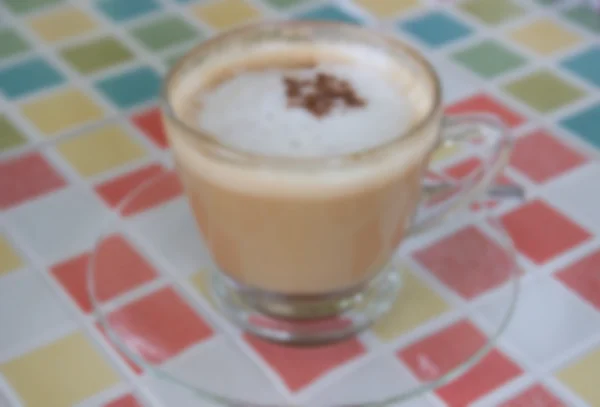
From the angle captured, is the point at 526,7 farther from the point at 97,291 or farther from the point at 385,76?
the point at 97,291

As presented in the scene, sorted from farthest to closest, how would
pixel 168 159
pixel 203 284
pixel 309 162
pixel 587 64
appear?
pixel 587 64, pixel 168 159, pixel 203 284, pixel 309 162

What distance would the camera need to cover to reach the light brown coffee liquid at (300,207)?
0.41 m

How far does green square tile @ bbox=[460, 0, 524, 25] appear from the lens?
774 mm

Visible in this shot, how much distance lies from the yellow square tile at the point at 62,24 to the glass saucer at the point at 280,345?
26 centimetres

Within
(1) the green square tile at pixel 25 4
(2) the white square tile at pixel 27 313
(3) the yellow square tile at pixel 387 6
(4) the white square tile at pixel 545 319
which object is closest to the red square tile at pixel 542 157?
(4) the white square tile at pixel 545 319

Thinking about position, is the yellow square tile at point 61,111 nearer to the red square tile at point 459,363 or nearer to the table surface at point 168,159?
the table surface at point 168,159

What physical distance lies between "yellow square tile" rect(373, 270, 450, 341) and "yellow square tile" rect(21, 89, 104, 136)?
28cm

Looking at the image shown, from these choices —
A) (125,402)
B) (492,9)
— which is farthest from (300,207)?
(492,9)

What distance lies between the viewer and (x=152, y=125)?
2.09ft

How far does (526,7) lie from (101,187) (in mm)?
438

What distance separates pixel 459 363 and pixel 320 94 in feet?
0.52

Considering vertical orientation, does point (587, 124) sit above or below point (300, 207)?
below

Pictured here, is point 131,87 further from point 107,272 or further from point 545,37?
point 545,37

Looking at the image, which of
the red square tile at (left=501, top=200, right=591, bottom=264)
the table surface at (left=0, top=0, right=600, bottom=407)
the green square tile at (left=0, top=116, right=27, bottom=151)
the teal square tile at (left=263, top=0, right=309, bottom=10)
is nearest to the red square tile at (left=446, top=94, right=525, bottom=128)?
the table surface at (left=0, top=0, right=600, bottom=407)
